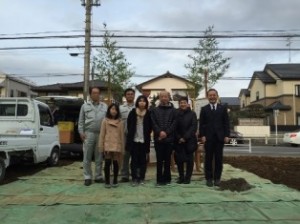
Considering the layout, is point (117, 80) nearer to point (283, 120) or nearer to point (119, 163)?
point (119, 163)

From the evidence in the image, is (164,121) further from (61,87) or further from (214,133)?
(61,87)

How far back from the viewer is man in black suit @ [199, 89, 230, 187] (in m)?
9.03

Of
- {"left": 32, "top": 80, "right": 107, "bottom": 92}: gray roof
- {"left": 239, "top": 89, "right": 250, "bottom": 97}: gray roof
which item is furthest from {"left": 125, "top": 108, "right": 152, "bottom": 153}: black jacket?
{"left": 239, "top": 89, "right": 250, "bottom": 97}: gray roof

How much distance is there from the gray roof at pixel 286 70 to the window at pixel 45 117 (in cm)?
3820

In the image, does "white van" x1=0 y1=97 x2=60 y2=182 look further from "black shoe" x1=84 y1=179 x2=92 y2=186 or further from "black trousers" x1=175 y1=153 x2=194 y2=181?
"black trousers" x1=175 y1=153 x2=194 y2=181

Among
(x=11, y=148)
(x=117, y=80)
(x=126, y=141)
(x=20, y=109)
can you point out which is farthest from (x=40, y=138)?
(x=117, y=80)

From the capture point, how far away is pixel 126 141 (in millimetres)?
9070

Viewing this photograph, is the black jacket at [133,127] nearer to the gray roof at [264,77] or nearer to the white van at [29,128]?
the white van at [29,128]

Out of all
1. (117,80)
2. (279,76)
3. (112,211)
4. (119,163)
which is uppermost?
(279,76)

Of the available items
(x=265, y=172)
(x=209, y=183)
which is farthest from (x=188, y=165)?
(x=265, y=172)

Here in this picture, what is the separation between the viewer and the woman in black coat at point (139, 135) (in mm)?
8930

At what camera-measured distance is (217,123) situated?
29.7ft

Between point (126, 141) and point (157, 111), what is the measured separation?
0.84 meters

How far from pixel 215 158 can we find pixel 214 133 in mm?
516
